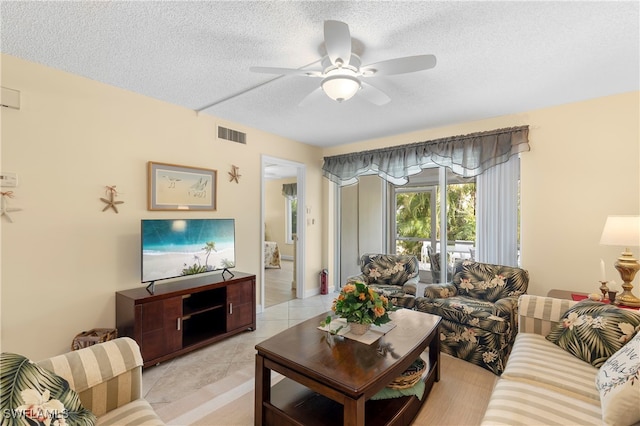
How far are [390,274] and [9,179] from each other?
146 inches

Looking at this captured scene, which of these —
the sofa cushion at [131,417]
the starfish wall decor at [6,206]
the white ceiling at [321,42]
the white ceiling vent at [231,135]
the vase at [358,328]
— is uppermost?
the white ceiling at [321,42]

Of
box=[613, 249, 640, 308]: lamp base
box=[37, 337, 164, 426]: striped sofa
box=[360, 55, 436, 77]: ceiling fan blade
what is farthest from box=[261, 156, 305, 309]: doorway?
box=[613, 249, 640, 308]: lamp base

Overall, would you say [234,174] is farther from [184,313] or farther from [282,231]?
[282,231]

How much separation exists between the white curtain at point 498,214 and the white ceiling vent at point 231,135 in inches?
120

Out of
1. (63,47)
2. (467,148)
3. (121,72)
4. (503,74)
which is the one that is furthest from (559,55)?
(63,47)

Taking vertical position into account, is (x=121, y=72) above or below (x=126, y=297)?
above

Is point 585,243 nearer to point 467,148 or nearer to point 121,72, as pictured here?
point 467,148

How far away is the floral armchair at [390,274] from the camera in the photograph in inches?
138

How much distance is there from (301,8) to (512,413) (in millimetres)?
2329

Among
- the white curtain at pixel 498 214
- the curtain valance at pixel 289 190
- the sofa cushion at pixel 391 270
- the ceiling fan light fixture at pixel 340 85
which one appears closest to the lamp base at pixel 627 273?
the white curtain at pixel 498 214

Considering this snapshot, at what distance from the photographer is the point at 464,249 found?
3.90 meters

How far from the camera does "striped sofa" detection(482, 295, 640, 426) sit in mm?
1323

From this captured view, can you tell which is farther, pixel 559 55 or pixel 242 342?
pixel 242 342

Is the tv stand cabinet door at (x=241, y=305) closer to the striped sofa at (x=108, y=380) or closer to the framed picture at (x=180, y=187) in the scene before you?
the framed picture at (x=180, y=187)
